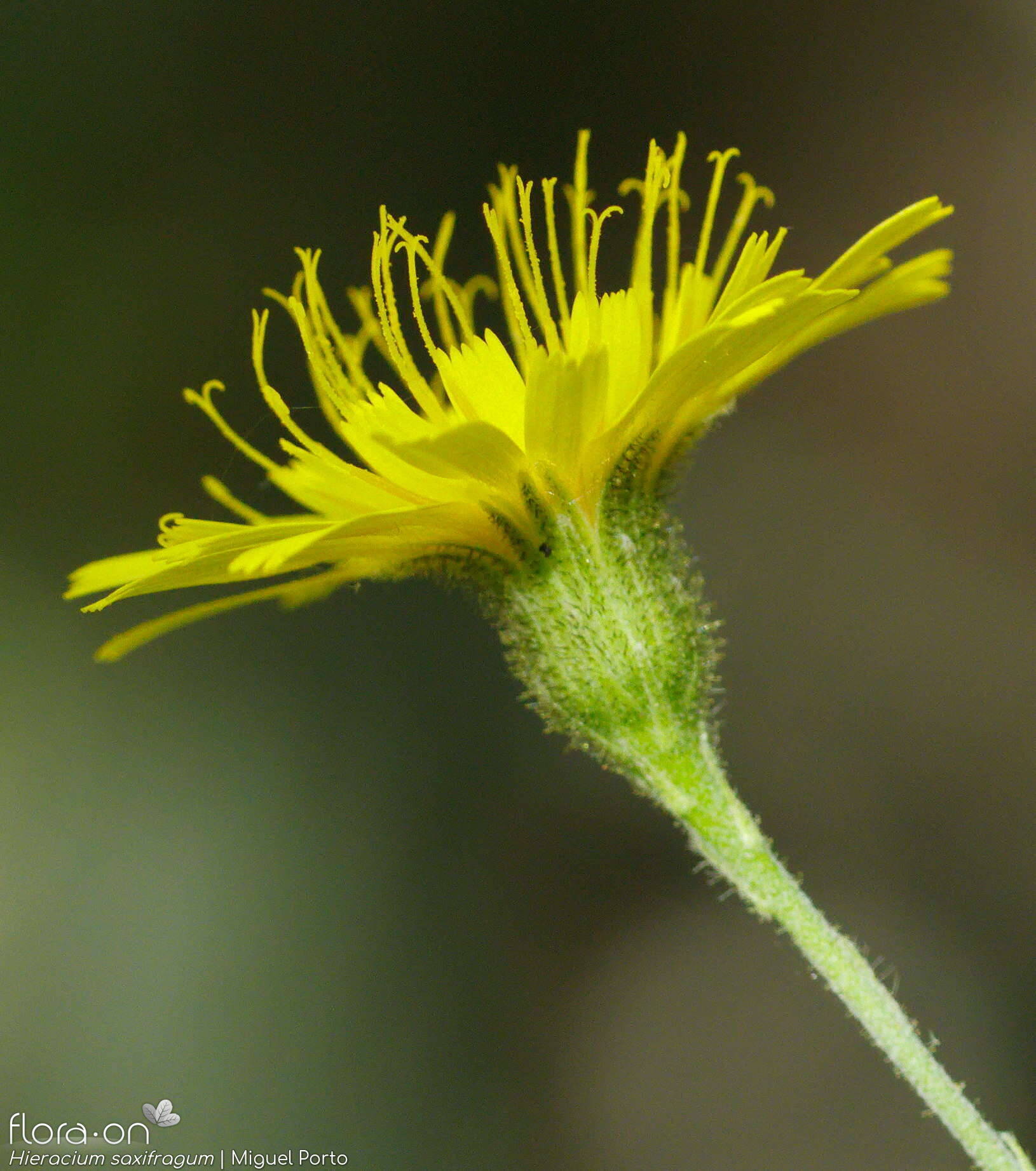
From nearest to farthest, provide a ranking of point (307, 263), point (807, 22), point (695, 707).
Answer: point (695, 707), point (307, 263), point (807, 22)

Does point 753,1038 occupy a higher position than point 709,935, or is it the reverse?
point 709,935

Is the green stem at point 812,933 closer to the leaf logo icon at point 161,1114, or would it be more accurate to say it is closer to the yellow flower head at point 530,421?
the yellow flower head at point 530,421

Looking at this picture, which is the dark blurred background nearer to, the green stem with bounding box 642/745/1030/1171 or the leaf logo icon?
the leaf logo icon

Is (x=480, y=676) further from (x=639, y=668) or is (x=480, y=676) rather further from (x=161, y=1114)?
(x=639, y=668)

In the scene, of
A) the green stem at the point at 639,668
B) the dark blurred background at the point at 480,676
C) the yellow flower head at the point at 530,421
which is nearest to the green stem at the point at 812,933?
the green stem at the point at 639,668

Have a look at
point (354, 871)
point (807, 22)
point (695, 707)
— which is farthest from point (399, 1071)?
point (807, 22)

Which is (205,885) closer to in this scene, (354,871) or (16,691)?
(354,871)

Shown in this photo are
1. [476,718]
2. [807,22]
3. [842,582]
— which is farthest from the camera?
[807,22]
